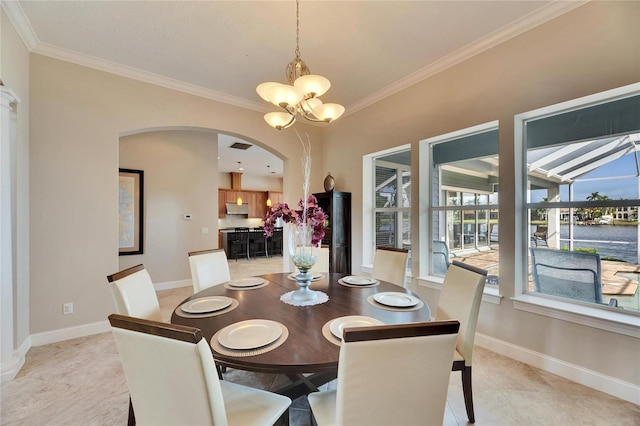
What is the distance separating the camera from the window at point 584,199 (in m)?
1.95

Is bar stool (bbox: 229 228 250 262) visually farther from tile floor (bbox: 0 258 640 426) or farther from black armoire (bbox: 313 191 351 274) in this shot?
tile floor (bbox: 0 258 640 426)

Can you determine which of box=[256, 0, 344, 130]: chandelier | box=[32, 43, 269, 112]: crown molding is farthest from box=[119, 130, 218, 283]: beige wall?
box=[256, 0, 344, 130]: chandelier

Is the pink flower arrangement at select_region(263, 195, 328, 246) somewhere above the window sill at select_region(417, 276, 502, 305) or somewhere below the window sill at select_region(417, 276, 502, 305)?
above

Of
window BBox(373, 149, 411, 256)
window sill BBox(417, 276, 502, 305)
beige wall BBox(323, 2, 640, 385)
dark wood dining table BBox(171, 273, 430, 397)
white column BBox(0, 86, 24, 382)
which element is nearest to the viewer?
dark wood dining table BBox(171, 273, 430, 397)

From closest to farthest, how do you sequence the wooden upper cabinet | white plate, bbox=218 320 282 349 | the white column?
white plate, bbox=218 320 282 349 < the white column < the wooden upper cabinet

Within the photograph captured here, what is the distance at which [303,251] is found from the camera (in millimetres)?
1798

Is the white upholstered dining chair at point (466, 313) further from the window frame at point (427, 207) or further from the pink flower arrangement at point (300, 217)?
the window frame at point (427, 207)

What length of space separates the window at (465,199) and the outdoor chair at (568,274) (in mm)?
352

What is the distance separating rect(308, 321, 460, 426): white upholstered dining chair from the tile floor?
0.98 metres

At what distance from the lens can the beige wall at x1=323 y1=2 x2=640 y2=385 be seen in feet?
6.10

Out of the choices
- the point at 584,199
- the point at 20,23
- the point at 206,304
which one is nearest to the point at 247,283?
the point at 206,304

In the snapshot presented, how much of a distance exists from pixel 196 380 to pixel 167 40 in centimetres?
292

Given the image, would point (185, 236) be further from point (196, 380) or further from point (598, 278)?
point (598, 278)

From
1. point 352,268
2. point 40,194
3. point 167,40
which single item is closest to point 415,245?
point 352,268
